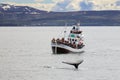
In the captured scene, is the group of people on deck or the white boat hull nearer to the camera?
the group of people on deck

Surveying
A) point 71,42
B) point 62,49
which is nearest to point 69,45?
point 62,49

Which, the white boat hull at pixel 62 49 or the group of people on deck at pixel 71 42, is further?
the white boat hull at pixel 62 49

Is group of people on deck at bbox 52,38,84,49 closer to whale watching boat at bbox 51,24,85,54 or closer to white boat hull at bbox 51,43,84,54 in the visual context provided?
whale watching boat at bbox 51,24,85,54

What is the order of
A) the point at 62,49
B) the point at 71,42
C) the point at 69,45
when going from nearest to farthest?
the point at 69,45 → the point at 62,49 → the point at 71,42

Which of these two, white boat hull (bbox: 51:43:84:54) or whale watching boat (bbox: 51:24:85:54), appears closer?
whale watching boat (bbox: 51:24:85:54)

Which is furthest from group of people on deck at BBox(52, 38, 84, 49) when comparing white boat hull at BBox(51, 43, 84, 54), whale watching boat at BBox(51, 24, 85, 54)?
white boat hull at BBox(51, 43, 84, 54)

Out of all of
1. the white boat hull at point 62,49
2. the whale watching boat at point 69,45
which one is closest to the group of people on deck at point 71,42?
the whale watching boat at point 69,45

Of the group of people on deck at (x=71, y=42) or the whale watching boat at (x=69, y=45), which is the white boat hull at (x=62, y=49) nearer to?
the whale watching boat at (x=69, y=45)

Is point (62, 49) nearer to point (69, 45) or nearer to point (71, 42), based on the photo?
point (69, 45)

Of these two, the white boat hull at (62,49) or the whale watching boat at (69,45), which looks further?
the white boat hull at (62,49)

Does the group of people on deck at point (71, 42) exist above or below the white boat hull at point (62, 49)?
above

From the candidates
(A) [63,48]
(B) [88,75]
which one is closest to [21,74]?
(B) [88,75]

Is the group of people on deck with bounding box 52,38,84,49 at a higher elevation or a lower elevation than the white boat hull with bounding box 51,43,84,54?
higher

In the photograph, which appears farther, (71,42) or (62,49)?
(71,42)
